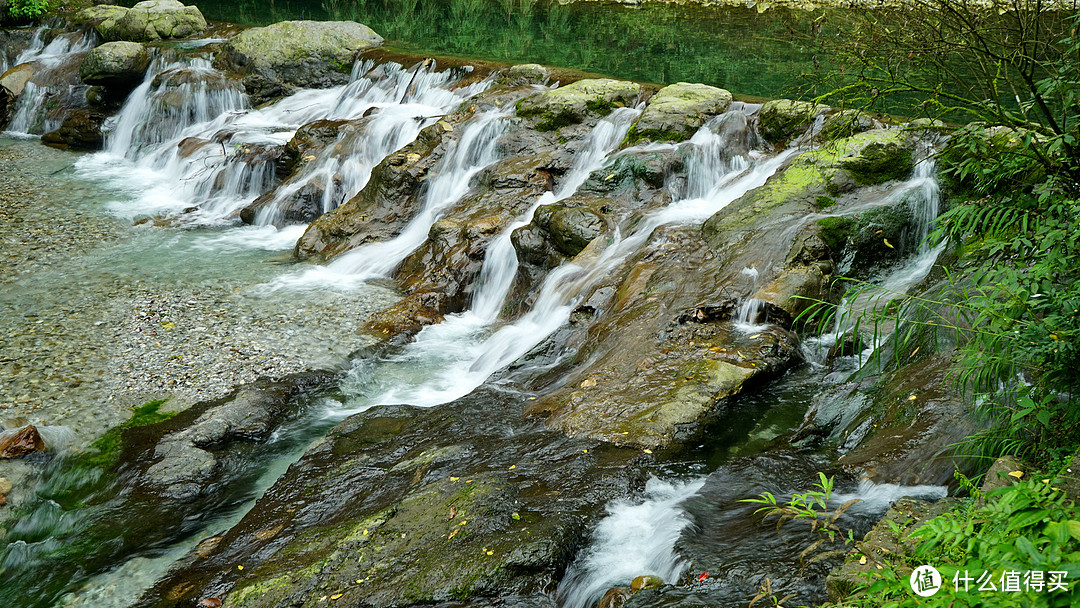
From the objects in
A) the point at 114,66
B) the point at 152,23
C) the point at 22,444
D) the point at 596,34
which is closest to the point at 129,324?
the point at 22,444

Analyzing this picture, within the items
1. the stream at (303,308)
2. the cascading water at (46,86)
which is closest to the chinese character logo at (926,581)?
the stream at (303,308)

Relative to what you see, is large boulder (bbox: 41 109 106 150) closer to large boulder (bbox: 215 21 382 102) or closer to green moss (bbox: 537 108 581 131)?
large boulder (bbox: 215 21 382 102)

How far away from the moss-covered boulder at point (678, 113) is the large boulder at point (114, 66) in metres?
13.1

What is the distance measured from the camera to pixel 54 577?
19.6ft

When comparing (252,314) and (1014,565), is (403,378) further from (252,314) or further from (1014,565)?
(1014,565)

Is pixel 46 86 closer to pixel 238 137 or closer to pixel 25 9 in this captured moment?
pixel 25 9

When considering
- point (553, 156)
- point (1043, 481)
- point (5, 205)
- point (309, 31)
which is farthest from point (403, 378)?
point (309, 31)

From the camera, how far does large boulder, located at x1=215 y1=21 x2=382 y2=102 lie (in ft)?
59.6

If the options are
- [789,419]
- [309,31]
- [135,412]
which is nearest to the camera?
Result: [789,419]

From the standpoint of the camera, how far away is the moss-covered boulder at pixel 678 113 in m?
11.8

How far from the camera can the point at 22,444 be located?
7.05 m

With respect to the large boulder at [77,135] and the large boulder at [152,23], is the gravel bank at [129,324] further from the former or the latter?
the large boulder at [152,23]

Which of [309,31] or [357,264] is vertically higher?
[309,31]

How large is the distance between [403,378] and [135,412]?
266 cm
